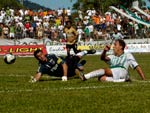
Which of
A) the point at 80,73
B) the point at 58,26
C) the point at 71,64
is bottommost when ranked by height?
the point at 80,73

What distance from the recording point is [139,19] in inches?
1850

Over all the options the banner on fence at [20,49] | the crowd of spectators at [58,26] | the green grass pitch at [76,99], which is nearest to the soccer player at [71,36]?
the green grass pitch at [76,99]

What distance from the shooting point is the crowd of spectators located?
41469 mm

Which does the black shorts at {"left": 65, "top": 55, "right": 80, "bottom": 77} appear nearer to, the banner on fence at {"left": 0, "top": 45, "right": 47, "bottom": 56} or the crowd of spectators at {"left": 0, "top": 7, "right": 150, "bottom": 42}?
the banner on fence at {"left": 0, "top": 45, "right": 47, "bottom": 56}

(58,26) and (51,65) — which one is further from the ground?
(58,26)

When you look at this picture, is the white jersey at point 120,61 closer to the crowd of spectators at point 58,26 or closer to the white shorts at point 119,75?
the white shorts at point 119,75

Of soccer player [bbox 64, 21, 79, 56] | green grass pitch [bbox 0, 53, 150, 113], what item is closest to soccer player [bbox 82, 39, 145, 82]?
green grass pitch [bbox 0, 53, 150, 113]

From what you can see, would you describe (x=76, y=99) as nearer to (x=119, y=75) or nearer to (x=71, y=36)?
(x=119, y=75)

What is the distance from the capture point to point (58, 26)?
42.5 meters

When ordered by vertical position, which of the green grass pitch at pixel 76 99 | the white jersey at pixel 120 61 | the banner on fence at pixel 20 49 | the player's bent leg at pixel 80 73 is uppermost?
the white jersey at pixel 120 61

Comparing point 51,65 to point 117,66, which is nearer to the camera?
point 117,66

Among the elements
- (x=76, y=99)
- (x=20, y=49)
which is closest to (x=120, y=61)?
(x=76, y=99)

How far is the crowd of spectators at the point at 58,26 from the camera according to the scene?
1633 inches

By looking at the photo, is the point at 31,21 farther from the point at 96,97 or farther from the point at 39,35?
the point at 96,97
